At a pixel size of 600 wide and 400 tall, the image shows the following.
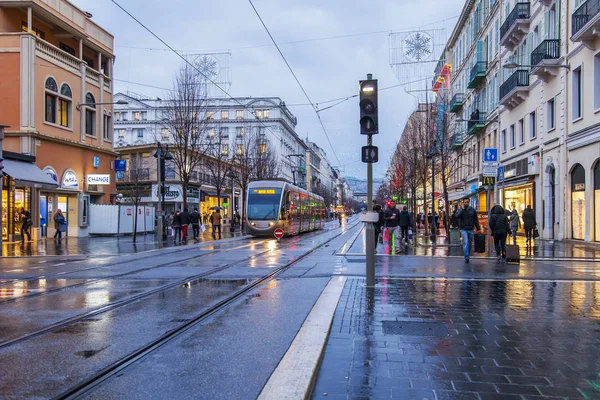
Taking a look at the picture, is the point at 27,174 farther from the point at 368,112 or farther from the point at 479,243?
the point at 368,112

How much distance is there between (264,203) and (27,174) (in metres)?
12.3

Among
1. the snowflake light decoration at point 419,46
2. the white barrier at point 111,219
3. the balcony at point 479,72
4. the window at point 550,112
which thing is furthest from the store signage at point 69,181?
the balcony at point 479,72

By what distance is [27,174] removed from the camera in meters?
27.2

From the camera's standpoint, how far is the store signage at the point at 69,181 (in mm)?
32594

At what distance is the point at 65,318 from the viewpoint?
7820 mm

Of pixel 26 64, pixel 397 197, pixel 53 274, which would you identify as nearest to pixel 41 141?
pixel 26 64

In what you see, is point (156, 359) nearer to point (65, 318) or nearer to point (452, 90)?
point (65, 318)

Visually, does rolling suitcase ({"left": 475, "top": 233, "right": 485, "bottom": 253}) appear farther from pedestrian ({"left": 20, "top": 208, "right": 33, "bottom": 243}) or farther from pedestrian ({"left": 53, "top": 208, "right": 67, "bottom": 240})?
pedestrian ({"left": 53, "top": 208, "right": 67, "bottom": 240})

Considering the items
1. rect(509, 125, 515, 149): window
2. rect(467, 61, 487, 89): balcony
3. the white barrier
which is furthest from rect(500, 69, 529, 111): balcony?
the white barrier

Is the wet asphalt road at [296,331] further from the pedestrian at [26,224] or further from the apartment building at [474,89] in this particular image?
the apartment building at [474,89]

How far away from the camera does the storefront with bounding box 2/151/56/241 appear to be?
26.6 meters

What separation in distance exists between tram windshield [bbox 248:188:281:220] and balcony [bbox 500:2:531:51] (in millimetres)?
16863

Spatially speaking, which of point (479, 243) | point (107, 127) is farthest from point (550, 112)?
point (107, 127)

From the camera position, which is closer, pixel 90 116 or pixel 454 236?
pixel 454 236
